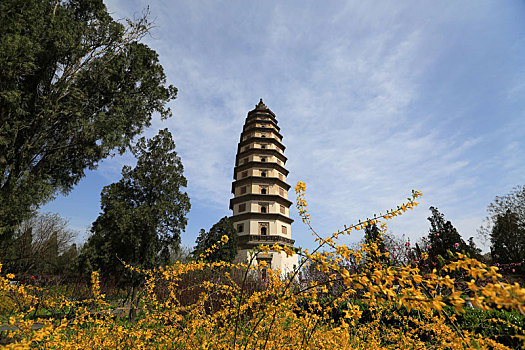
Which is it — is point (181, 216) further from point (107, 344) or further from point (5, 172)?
point (107, 344)

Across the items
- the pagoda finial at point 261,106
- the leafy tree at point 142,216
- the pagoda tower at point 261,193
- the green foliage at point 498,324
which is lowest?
the green foliage at point 498,324

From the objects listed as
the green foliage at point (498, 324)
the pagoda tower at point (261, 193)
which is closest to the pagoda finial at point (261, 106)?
the pagoda tower at point (261, 193)

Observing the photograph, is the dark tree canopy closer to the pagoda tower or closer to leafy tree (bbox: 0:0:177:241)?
the pagoda tower

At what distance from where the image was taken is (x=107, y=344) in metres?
3.27

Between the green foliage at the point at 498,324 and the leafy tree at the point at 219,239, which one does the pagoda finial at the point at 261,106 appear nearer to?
the leafy tree at the point at 219,239

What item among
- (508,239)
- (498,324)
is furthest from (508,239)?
(498,324)

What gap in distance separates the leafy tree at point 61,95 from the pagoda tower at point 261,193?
45.8 ft

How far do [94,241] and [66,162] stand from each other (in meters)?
4.35

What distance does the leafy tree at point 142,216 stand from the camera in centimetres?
1130

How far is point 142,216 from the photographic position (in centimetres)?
1120

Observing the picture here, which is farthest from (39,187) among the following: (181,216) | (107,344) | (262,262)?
(262,262)

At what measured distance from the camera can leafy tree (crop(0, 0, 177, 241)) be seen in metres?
8.35

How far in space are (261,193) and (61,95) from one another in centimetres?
1832

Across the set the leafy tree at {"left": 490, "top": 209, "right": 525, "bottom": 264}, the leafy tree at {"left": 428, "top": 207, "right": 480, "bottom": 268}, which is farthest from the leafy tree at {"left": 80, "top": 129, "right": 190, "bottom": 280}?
the leafy tree at {"left": 490, "top": 209, "right": 525, "bottom": 264}
